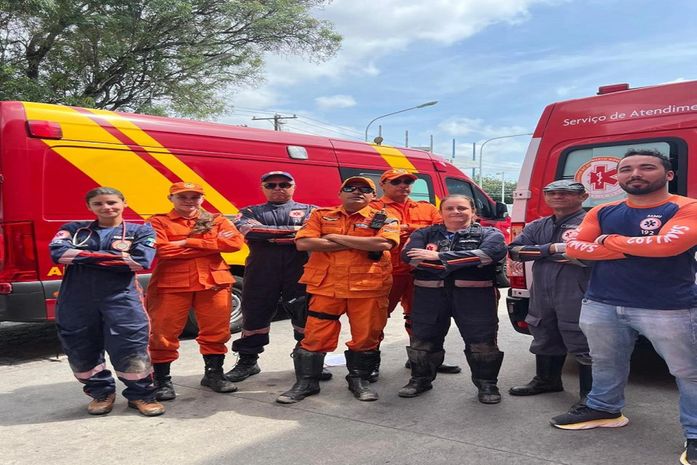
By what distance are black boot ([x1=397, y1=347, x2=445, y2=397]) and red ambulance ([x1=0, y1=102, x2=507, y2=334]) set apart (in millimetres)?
2823

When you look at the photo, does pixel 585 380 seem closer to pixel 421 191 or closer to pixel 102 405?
pixel 102 405

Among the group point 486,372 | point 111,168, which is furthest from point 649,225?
point 111,168

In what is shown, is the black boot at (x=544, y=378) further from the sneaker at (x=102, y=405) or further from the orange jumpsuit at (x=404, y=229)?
the sneaker at (x=102, y=405)

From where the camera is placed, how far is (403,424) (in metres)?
3.59

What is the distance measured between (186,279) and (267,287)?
0.72 meters

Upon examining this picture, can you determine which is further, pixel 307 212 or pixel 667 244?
pixel 307 212

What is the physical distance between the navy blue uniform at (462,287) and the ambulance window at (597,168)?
38.0 inches

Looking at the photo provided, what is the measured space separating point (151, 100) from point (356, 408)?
1103cm

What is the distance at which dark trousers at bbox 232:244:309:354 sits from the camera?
4555 millimetres

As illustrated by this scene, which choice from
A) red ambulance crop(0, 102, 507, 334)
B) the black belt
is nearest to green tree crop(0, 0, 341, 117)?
red ambulance crop(0, 102, 507, 334)

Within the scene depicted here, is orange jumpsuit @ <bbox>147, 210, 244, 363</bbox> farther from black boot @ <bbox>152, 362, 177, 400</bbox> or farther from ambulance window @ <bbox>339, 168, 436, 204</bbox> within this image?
ambulance window @ <bbox>339, 168, 436, 204</bbox>

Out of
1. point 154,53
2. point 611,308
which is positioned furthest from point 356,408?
point 154,53

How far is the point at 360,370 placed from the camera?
4168mm

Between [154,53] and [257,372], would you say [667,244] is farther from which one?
[154,53]
